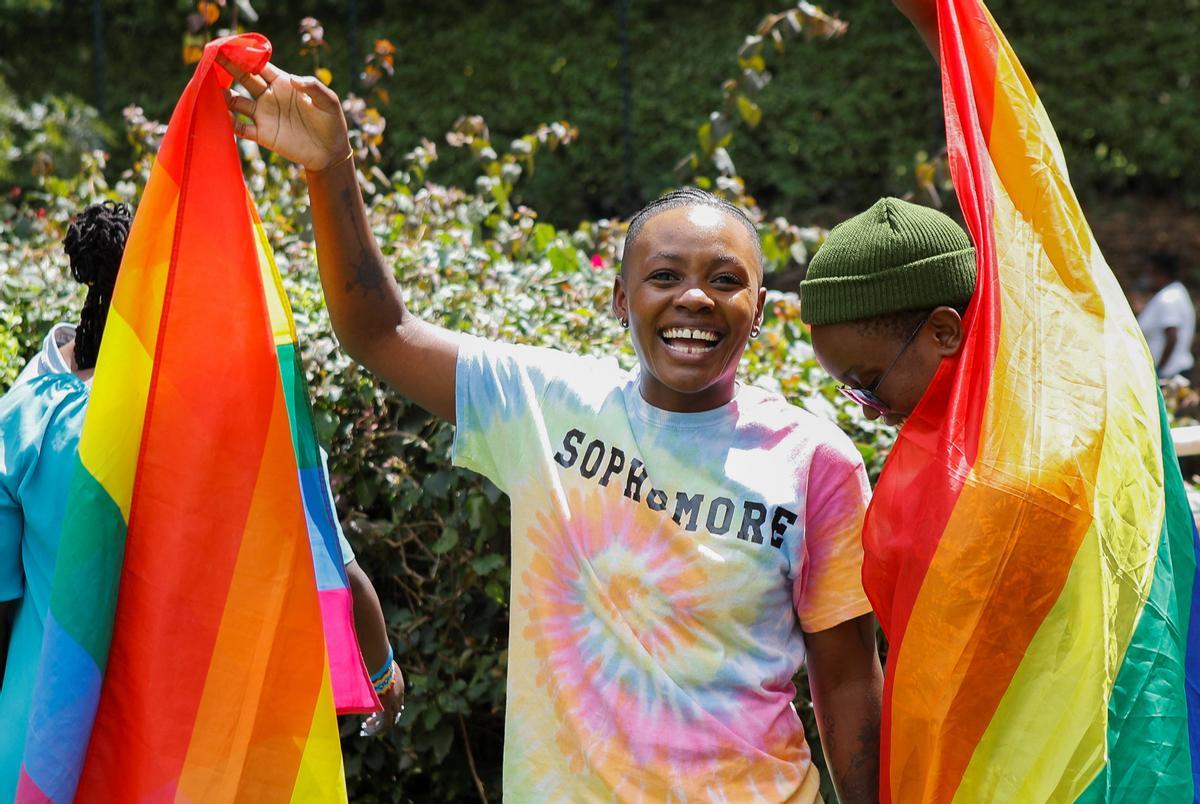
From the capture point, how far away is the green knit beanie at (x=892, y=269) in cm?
246

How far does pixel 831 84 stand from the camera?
11.5 meters

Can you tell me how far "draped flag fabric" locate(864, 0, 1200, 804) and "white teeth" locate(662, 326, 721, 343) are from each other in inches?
13.8

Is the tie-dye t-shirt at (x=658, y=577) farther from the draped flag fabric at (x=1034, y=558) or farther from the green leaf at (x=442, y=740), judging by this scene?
the green leaf at (x=442, y=740)

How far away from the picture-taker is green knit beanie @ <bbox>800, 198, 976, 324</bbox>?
2.46m

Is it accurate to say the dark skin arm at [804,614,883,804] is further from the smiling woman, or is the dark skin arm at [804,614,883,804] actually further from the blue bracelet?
the blue bracelet

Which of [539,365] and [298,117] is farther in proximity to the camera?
[539,365]

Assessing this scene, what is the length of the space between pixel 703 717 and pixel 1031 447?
657 mm

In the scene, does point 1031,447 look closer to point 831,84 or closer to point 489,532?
point 489,532

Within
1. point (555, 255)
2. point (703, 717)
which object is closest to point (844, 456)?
point (703, 717)

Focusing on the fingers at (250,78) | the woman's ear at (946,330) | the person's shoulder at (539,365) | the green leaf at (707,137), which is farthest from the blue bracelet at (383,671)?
the green leaf at (707,137)

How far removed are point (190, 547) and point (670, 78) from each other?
9.46 metres

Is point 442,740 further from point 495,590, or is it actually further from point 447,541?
point 447,541

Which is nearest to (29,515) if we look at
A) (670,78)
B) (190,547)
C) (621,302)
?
(190,547)

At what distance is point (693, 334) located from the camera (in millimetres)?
2488
